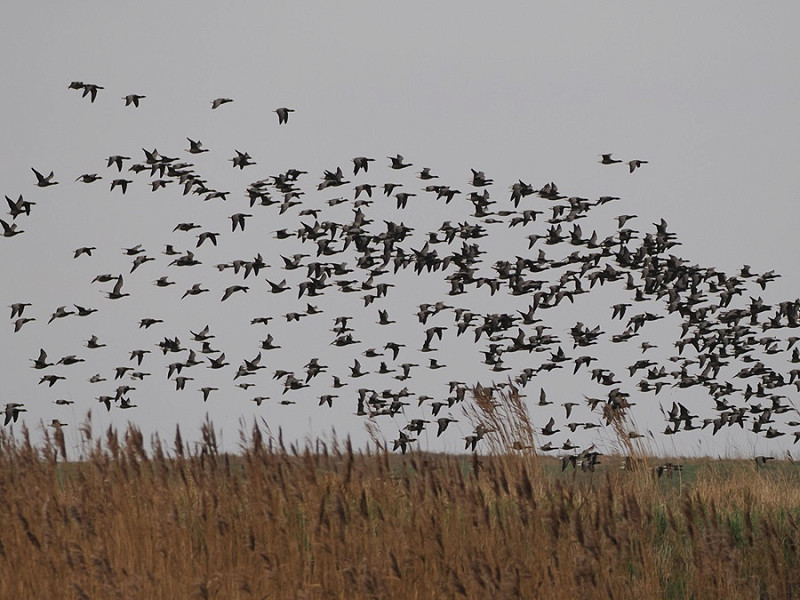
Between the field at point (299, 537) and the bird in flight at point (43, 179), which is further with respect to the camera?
the bird in flight at point (43, 179)

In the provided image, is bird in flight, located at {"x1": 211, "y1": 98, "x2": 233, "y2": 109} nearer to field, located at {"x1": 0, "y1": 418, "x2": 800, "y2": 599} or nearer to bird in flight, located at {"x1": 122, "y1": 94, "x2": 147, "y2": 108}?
bird in flight, located at {"x1": 122, "y1": 94, "x2": 147, "y2": 108}

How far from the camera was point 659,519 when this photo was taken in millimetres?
12344

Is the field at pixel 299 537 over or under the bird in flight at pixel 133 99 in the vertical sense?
under

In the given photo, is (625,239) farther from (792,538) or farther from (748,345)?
(792,538)

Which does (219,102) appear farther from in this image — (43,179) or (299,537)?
(299,537)

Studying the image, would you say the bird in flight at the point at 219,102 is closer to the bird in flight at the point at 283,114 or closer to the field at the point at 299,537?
the bird in flight at the point at 283,114

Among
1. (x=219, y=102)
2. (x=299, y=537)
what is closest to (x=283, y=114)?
(x=219, y=102)

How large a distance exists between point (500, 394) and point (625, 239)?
16233mm

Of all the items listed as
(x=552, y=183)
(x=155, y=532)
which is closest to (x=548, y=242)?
(x=552, y=183)

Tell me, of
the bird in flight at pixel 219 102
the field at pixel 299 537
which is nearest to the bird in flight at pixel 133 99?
the bird in flight at pixel 219 102

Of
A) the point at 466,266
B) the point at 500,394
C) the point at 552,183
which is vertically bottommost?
the point at 500,394

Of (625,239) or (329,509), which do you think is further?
(625,239)

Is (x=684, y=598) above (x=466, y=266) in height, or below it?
below

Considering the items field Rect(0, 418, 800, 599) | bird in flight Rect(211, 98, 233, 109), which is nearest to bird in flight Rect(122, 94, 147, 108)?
bird in flight Rect(211, 98, 233, 109)
